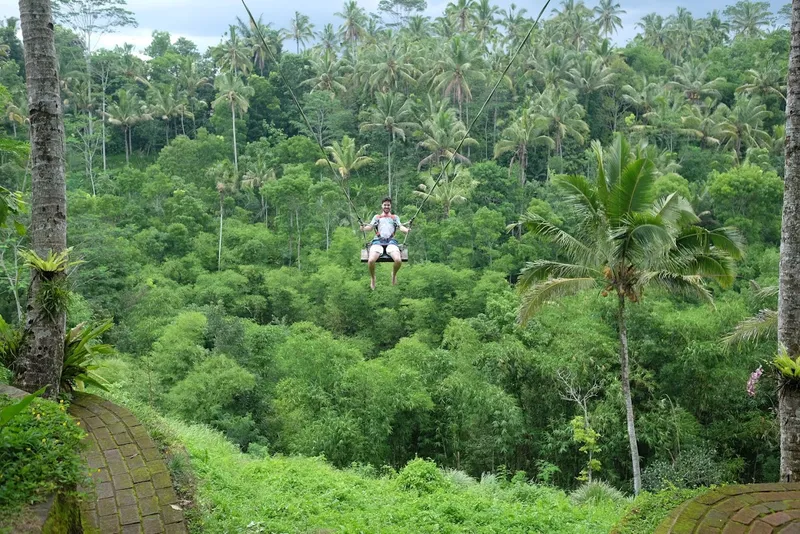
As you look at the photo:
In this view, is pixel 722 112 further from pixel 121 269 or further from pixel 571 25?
pixel 121 269

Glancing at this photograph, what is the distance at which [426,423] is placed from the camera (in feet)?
57.5

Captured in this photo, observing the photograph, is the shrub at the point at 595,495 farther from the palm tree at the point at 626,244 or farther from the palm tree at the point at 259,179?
the palm tree at the point at 259,179

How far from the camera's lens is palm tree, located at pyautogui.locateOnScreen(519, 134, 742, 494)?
10211mm

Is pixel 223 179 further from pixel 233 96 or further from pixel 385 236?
pixel 385 236

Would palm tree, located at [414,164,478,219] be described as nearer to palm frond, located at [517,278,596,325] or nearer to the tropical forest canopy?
the tropical forest canopy

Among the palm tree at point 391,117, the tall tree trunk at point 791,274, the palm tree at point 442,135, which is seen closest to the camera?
the tall tree trunk at point 791,274

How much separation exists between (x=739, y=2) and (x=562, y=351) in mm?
55028

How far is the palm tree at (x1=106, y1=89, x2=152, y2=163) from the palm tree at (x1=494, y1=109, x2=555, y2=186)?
23.5 metres

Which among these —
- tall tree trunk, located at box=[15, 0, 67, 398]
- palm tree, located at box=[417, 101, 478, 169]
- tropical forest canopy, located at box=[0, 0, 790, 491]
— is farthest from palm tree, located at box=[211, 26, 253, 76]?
tall tree trunk, located at box=[15, 0, 67, 398]

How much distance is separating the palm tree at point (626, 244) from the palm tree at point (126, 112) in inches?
1505

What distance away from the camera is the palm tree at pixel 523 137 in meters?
34.4

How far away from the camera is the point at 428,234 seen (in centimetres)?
3061

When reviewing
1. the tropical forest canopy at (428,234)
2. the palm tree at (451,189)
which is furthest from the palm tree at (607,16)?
the palm tree at (451,189)

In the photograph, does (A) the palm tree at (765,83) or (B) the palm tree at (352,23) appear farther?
(B) the palm tree at (352,23)
